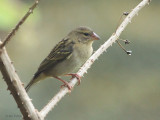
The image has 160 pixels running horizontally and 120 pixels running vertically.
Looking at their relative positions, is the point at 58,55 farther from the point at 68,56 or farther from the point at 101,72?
the point at 101,72

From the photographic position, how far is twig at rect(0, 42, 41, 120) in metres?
1.97

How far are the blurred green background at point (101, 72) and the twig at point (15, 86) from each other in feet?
16.7

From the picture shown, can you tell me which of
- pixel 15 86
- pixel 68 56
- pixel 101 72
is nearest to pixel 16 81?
A: pixel 15 86

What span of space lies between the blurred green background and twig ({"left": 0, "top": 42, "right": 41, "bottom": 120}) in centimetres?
510

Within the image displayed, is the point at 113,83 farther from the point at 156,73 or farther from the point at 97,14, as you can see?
the point at 97,14

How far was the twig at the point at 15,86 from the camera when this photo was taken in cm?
197

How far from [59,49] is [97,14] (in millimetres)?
10447

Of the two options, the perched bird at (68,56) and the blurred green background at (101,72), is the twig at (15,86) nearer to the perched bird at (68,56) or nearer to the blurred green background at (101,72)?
the perched bird at (68,56)

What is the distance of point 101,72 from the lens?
39.4 feet

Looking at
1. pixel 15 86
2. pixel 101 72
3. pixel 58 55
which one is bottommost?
pixel 101 72

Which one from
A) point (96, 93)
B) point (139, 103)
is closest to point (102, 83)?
point (96, 93)

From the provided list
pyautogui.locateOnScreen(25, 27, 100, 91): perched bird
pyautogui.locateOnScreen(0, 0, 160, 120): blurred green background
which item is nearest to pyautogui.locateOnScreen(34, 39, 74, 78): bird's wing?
pyautogui.locateOnScreen(25, 27, 100, 91): perched bird

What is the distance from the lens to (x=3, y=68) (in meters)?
1.96

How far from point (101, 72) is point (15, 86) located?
32.9 ft
